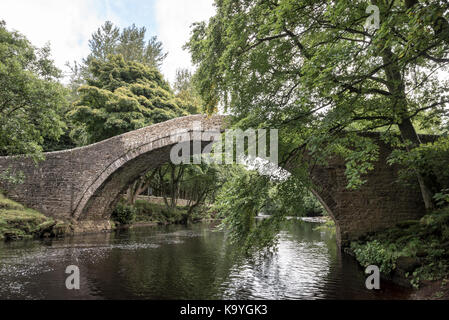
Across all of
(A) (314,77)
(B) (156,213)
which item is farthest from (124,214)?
(A) (314,77)

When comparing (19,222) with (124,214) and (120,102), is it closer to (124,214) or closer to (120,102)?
(124,214)

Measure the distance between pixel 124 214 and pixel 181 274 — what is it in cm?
1083

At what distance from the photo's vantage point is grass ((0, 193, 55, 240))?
31.6 feet

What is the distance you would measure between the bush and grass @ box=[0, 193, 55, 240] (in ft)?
13.6

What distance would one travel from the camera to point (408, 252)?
500 centimetres

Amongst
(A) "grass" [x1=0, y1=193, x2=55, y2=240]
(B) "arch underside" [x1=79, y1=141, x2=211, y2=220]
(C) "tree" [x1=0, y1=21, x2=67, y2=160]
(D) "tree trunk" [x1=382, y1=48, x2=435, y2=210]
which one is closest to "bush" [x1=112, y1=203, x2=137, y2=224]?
(B) "arch underside" [x1=79, y1=141, x2=211, y2=220]

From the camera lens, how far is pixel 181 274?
553 cm

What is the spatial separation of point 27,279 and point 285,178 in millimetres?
4396

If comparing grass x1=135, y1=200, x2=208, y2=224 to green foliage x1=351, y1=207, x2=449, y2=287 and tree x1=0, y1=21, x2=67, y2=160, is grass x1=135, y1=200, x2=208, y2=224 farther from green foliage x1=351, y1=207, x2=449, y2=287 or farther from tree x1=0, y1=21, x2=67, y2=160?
green foliage x1=351, y1=207, x2=449, y2=287

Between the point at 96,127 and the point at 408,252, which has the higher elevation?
the point at 96,127
